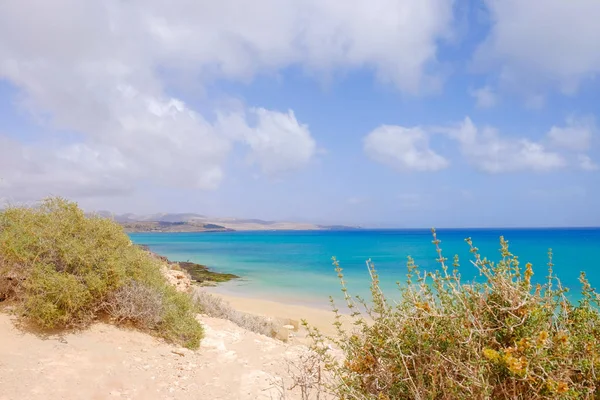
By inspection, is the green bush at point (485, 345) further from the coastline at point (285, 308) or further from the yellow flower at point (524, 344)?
the coastline at point (285, 308)

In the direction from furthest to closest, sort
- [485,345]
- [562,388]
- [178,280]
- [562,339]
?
[178,280]
[485,345]
[562,339]
[562,388]

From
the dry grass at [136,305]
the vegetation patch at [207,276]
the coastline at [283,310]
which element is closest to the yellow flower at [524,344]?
the dry grass at [136,305]

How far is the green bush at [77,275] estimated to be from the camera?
23.4ft

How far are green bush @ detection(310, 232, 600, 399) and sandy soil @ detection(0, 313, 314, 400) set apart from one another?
2.81m

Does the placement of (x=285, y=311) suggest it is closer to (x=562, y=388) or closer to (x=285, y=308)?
(x=285, y=308)

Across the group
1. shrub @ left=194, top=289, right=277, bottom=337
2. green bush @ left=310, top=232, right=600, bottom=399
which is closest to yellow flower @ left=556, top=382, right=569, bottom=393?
green bush @ left=310, top=232, right=600, bottom=399

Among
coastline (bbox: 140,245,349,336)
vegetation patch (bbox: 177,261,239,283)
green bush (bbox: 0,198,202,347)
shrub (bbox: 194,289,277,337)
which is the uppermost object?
green bush (bbox: 0,198,202,347)

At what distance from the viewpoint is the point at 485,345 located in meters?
2.40

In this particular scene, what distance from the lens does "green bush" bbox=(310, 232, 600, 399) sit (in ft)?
7.15

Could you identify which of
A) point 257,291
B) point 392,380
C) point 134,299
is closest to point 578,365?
point 392,380

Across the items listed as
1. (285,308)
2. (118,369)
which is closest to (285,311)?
(285,308)

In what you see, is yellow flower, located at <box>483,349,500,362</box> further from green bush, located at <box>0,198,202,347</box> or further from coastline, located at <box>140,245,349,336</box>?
coastline, located at <box>140,245,349,336</box>

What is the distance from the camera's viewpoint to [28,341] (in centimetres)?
671

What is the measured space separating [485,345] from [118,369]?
6.09m
